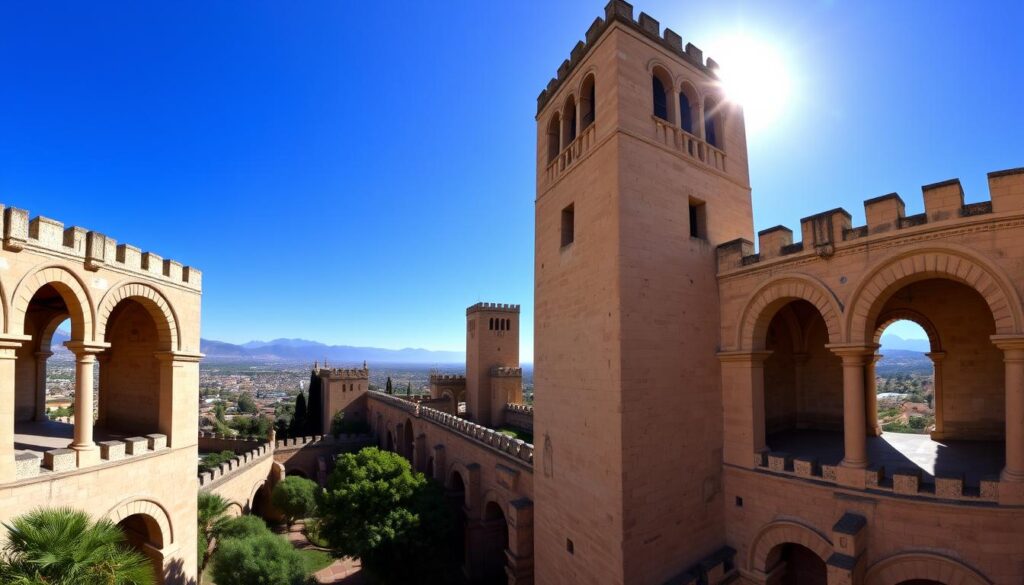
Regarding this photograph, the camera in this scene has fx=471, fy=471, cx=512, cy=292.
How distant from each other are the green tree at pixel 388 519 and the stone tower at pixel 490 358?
69.5ft

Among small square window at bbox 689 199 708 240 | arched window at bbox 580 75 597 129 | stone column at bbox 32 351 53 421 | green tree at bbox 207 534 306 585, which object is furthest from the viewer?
green tree at bbox 207 534 306 585

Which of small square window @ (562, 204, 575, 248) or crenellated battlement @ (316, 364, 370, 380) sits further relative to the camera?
crenellated battlement @ (316, 364, 370, 380)

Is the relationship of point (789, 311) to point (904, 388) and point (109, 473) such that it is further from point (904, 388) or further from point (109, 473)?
point (904, 388)

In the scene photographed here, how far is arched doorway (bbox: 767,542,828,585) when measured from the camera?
11.4m

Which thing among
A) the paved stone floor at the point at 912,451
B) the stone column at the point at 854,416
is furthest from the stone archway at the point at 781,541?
the paved stone floor at the point at 912,451

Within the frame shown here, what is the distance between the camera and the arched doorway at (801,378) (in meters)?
14.7

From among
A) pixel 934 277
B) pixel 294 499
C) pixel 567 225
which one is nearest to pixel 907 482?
pixel 934 277

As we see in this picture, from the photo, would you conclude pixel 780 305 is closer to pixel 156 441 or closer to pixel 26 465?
pixel 156 441

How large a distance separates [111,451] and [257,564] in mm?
8492

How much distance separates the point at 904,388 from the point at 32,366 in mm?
136354

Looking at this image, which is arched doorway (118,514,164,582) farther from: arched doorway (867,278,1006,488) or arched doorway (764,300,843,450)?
arched doorway (867,278,1006,488)

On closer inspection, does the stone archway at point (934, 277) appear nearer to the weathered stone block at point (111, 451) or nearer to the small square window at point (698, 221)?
the small square window at point (698, 221)

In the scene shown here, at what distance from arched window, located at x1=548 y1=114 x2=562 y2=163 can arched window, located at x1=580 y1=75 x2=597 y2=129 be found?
1.69 meters

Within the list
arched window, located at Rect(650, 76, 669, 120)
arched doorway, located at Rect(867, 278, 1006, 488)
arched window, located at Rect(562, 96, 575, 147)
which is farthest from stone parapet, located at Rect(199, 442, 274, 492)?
arched doorway, located at Rect(867, 278, 1006, 488)
